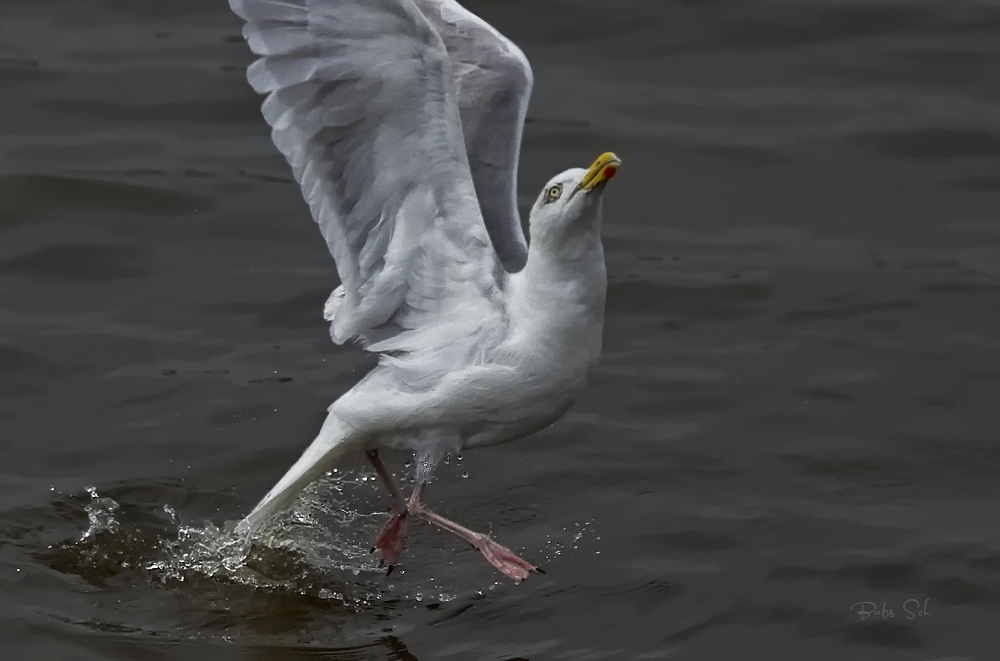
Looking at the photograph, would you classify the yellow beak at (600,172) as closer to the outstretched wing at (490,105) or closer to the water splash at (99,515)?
the outstretched wing at (490,105)

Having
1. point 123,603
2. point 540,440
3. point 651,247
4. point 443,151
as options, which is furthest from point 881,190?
point 123,603

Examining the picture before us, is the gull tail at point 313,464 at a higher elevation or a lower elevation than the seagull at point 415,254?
lower

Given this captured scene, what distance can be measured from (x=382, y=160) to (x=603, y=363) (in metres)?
A: 3.12

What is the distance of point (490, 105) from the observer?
769cm

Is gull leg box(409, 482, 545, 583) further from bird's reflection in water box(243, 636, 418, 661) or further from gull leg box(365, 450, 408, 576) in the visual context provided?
bird's reflection in water box(243, 636, 418, 661)

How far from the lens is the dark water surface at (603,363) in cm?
721

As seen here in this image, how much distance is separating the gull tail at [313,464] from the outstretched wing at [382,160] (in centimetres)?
39

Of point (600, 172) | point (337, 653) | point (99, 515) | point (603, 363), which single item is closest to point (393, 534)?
point (337, 653)

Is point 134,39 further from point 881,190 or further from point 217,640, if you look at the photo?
point 217,640

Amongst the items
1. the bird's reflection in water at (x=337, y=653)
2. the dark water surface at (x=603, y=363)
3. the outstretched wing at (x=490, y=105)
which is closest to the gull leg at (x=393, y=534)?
the dark water surface at (x=603, y=363)

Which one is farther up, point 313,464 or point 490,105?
point 490,105

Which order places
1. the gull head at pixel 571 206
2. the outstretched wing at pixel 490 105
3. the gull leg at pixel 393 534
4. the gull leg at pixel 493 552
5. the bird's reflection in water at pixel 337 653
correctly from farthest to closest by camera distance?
1. the outstretched wing at pixel 490 105
2. the gull leg at pixel 393 534
3. the gull leg at pixel 493 552
4. the bird's reflection in water at pixel 337 653
5. the gull head at pixel 571 206

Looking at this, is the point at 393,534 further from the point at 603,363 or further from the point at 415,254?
the point at 603,363

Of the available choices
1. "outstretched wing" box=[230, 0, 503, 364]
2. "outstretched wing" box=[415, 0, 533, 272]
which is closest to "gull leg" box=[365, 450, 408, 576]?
"outstretched wing" box=[230, 0, 503, 364]
